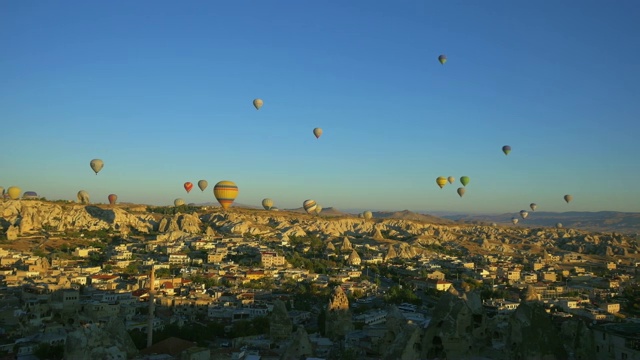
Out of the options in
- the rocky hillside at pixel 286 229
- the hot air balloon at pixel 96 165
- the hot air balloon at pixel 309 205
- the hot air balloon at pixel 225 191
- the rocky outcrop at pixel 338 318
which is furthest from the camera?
the hot air balloon at pixel 309 205

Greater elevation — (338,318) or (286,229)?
(286,229)

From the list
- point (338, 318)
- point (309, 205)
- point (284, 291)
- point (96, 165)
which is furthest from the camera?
point (309, 205)

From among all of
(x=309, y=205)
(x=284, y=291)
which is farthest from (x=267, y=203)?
(x=284, y=291)

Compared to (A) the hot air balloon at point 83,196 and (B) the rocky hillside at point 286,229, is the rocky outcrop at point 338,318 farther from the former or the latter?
(A) the hot air balloon at point 83,196

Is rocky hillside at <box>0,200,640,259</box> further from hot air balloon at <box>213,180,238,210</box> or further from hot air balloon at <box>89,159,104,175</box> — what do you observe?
hot air balloon at <box>89,159,104,175</box>

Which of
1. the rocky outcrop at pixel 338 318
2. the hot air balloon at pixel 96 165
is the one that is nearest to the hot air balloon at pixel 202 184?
the hot air balloon at pixel 96 165

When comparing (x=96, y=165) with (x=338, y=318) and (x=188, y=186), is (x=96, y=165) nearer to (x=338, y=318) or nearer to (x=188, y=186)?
(x=188, y=186)

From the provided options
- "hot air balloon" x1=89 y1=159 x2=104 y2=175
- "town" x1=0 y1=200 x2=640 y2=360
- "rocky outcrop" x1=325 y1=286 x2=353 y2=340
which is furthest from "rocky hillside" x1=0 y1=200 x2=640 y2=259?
"rocky outcrop" x1=325 y1=286 x2=353 y2=340
